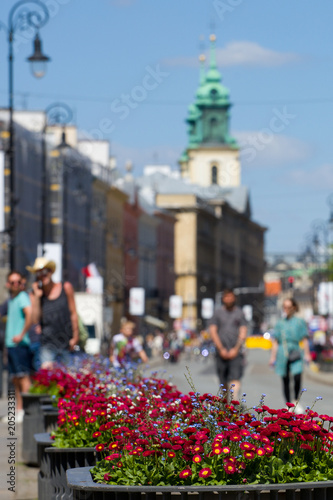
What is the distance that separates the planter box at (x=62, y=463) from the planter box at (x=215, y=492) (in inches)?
53.5

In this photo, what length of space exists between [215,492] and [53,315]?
28.6ft

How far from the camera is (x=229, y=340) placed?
15727 mm

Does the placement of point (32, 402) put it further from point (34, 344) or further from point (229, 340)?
point (229, 340)

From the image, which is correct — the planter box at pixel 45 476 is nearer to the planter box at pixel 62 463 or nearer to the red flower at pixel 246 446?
the planter box at pixel 62 463

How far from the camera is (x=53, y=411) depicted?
9.86 m

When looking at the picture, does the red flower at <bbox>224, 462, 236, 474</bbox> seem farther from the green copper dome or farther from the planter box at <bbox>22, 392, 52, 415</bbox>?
the green copper dome

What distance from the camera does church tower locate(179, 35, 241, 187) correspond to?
190375mm

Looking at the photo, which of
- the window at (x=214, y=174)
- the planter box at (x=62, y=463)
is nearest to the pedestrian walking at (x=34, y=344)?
the planter box at (x=62, y=463)

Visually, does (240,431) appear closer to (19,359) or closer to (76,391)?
(76,391)

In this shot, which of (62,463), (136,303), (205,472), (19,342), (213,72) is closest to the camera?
(205,472)

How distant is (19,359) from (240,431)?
337 inches

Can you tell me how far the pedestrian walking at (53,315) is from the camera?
551 inches

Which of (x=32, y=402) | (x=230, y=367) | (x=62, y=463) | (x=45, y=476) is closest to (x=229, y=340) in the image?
(x=230, y=367)

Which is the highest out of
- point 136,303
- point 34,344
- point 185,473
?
point 136,303
